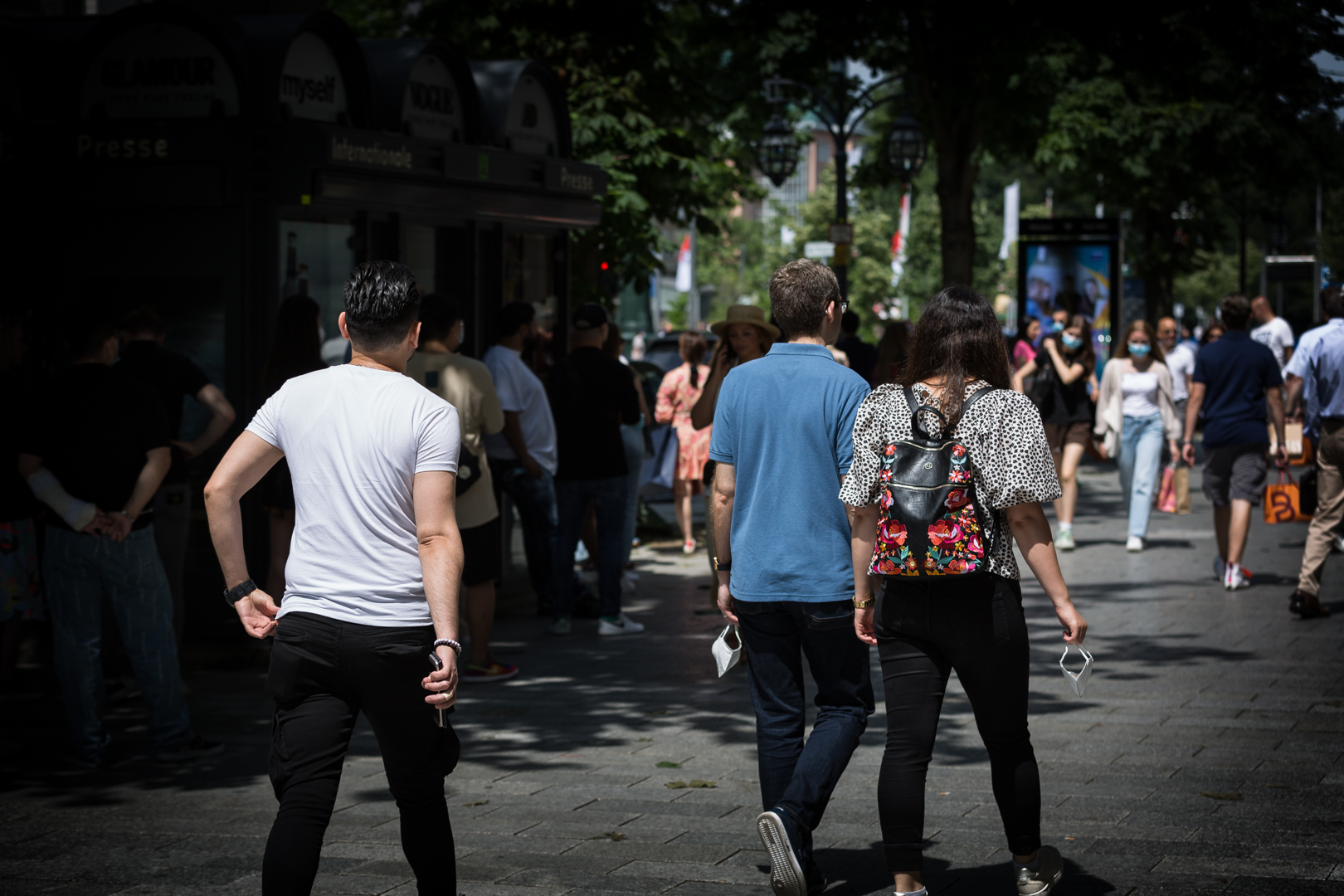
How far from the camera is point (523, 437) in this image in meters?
9.14

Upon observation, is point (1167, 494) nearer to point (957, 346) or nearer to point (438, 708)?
point (957, 346)

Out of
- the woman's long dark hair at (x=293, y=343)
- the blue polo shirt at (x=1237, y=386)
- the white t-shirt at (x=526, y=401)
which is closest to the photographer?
the woman's long dark hair at (x=293, y=343)

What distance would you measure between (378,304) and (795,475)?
1451 mm

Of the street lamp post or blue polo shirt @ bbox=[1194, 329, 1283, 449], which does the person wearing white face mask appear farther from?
the street lamp post

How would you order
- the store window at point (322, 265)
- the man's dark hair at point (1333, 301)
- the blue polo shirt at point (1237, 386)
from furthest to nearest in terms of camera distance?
the blue polo shirt at point (1237, 386) → the man's dark hair at point (1333, 301) → the store window at point (322, 265)

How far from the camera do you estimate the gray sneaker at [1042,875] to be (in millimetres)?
4422

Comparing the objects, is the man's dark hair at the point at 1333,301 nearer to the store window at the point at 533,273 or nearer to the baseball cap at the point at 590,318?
the baseball cap at the point at 590,318

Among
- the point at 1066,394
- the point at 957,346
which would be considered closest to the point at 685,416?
the point at 1066,394

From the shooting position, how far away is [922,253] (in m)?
53.2

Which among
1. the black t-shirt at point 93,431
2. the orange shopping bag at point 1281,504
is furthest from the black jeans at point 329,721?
the orange shopping bag at point 1281,504

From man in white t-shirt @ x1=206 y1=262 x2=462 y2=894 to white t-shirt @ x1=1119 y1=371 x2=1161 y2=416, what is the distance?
9.90 metres

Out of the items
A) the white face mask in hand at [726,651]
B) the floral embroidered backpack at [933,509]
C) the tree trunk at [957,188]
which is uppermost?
the tree trunk at [957,188]

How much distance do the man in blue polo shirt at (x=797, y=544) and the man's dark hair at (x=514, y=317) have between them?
14.9ft

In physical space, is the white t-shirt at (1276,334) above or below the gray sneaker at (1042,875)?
above
